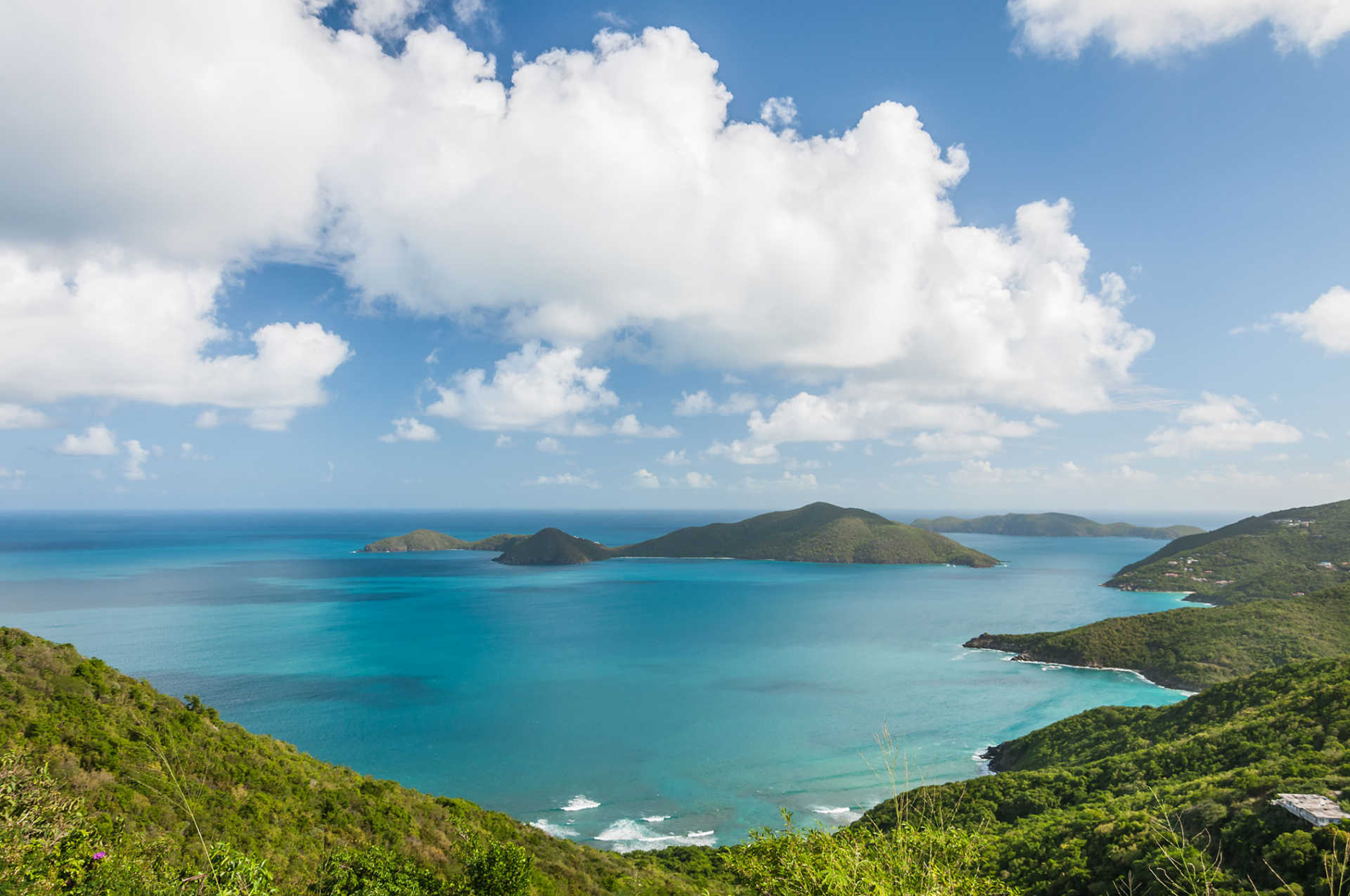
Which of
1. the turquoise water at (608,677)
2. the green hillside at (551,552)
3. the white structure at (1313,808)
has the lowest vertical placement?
the turquoise water at (608,677)

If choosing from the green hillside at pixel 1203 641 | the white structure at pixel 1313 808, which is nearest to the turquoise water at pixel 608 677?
the green hillside at pixel 1203 641

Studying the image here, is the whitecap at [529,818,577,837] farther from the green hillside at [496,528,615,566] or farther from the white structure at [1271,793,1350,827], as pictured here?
the green hillside at [496,528,615,566]

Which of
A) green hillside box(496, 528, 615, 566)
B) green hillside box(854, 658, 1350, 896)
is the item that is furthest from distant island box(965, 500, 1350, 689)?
green hillside box(496, 528, 615, 566)

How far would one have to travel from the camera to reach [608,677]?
6775 cm

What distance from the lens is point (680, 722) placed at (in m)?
53.5

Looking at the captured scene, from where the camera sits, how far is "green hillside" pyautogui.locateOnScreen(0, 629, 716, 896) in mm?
16734

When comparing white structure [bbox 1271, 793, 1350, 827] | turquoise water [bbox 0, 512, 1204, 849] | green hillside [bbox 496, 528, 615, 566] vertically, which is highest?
white structure [bbox 1271, 793, 1350, 827]

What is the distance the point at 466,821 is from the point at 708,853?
12868mm

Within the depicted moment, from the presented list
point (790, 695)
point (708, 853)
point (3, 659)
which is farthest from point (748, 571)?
point (3, 659)

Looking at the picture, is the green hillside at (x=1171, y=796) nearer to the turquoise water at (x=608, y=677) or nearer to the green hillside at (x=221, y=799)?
the turquoise water at (x=608, y=677)

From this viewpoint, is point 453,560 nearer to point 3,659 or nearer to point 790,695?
point 790,695

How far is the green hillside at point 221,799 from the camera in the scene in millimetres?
16734

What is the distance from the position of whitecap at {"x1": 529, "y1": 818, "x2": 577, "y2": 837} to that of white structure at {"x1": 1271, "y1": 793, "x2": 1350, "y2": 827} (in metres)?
31.0

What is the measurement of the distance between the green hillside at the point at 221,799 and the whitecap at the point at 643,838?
235 inches
